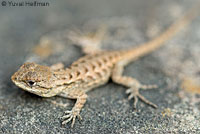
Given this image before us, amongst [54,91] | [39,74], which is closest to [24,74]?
[39,74]

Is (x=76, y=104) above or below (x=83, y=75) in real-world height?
below

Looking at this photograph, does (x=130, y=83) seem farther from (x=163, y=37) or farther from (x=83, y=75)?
(x=163, y=37)

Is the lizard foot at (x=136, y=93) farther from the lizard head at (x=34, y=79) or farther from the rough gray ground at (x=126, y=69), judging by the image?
the lizard head at (x=34, y=79)

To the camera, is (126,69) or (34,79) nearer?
(34,79)

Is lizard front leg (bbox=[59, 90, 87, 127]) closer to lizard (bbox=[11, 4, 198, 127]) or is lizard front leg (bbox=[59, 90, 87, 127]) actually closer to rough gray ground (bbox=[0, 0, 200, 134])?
lizard (bbox=[11, 4, 198, 127])

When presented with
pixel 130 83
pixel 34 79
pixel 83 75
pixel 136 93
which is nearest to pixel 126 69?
pixel 130 83

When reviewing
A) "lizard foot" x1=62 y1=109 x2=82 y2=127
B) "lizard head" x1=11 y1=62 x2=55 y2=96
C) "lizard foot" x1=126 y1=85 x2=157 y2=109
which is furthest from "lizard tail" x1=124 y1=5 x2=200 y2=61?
"lizard head" x1=11 y1=62 x2=55 y2=96

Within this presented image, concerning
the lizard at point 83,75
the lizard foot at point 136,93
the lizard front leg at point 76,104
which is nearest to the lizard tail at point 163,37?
the lizard at point 83,75
